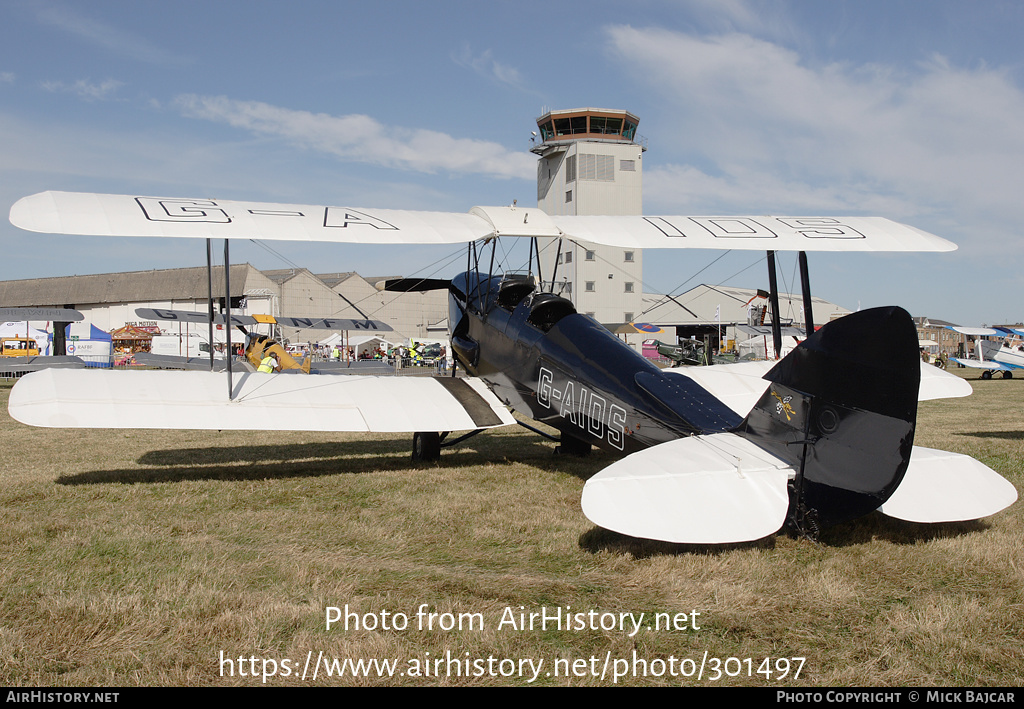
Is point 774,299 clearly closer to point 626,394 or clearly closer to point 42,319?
point 626,394

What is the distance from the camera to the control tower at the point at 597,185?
140 ft

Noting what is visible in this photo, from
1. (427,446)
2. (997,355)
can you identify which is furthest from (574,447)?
(997,355)

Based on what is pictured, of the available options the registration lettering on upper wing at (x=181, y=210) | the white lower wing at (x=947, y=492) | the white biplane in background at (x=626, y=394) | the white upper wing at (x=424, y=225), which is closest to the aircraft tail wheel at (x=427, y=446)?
the white biplane in background at (x=626, y=394)

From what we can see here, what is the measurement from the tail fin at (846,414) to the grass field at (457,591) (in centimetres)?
45

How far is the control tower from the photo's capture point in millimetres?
42531

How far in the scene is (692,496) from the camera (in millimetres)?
3562

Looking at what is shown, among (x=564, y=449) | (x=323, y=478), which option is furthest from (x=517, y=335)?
(x=323, y=478)

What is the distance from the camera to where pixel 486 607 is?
131 inches

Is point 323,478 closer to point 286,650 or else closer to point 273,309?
point 286,650

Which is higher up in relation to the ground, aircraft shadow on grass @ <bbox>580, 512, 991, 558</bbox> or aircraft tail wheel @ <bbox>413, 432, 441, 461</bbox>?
aircraft shadow on grass @ <bbox>580, 512, 991, 558</bbox>

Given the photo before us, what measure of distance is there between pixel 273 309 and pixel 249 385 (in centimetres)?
4462

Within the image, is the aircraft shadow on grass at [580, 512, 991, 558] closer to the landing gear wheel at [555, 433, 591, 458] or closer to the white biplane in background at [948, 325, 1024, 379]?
the landing gear wheel at [555, 433, 591, 458]

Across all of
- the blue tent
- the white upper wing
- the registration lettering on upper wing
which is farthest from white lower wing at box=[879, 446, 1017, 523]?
the blue tent

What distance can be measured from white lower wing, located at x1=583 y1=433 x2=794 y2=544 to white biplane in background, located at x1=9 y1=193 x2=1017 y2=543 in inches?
0.4
